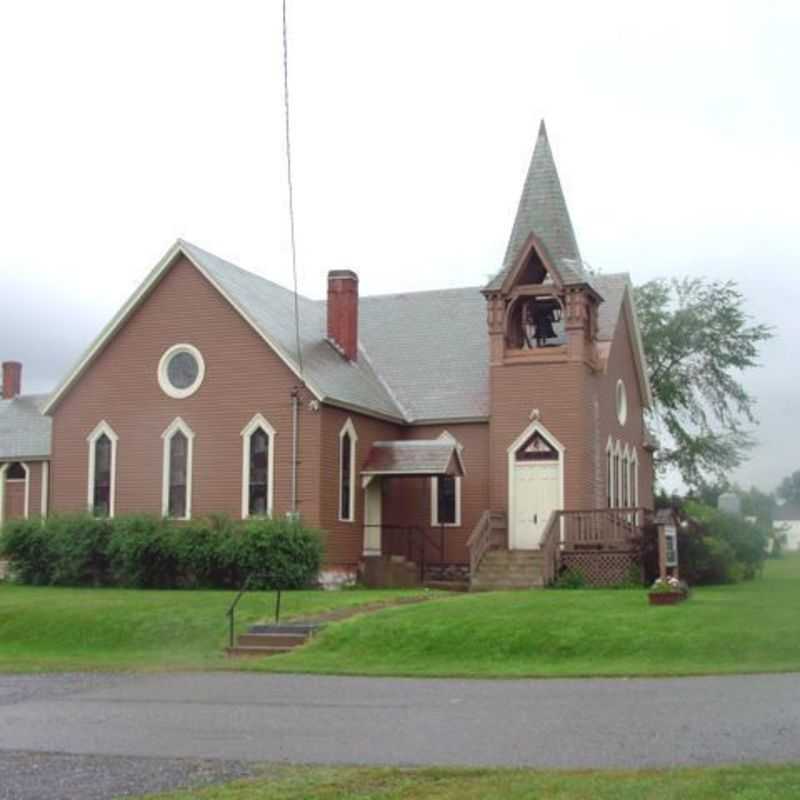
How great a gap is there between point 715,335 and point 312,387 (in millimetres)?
25931

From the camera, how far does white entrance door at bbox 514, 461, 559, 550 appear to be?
3456cm

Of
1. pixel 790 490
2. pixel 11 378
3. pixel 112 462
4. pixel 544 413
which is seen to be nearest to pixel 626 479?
pixel 544 413

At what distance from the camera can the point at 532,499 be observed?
34750 millimetres

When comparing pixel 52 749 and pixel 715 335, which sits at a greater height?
pixel 715 335

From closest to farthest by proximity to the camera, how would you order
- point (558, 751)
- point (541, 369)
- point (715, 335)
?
point (558, 751)
point (541, 369)
point (715, 335)

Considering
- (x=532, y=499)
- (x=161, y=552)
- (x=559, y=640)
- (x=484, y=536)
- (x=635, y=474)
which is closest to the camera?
(x=559, y=640)

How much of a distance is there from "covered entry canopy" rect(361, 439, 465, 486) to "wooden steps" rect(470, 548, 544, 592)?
2624 mm

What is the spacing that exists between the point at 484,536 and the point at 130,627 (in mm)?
11324

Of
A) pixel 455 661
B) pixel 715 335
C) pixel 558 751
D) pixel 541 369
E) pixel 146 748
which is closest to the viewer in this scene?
pixel 558 751

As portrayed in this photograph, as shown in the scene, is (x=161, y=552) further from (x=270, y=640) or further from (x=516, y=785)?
(x=516, y=785)

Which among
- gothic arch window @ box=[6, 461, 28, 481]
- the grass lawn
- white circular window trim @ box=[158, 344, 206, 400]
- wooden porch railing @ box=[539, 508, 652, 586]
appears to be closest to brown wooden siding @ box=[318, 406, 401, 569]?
white circular window trim @ box=[158, 344, 206, 400]

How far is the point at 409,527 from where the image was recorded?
3606cm

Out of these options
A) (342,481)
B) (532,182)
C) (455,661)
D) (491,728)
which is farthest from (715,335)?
(491,728)

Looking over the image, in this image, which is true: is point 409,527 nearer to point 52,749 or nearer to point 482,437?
point 482,437
